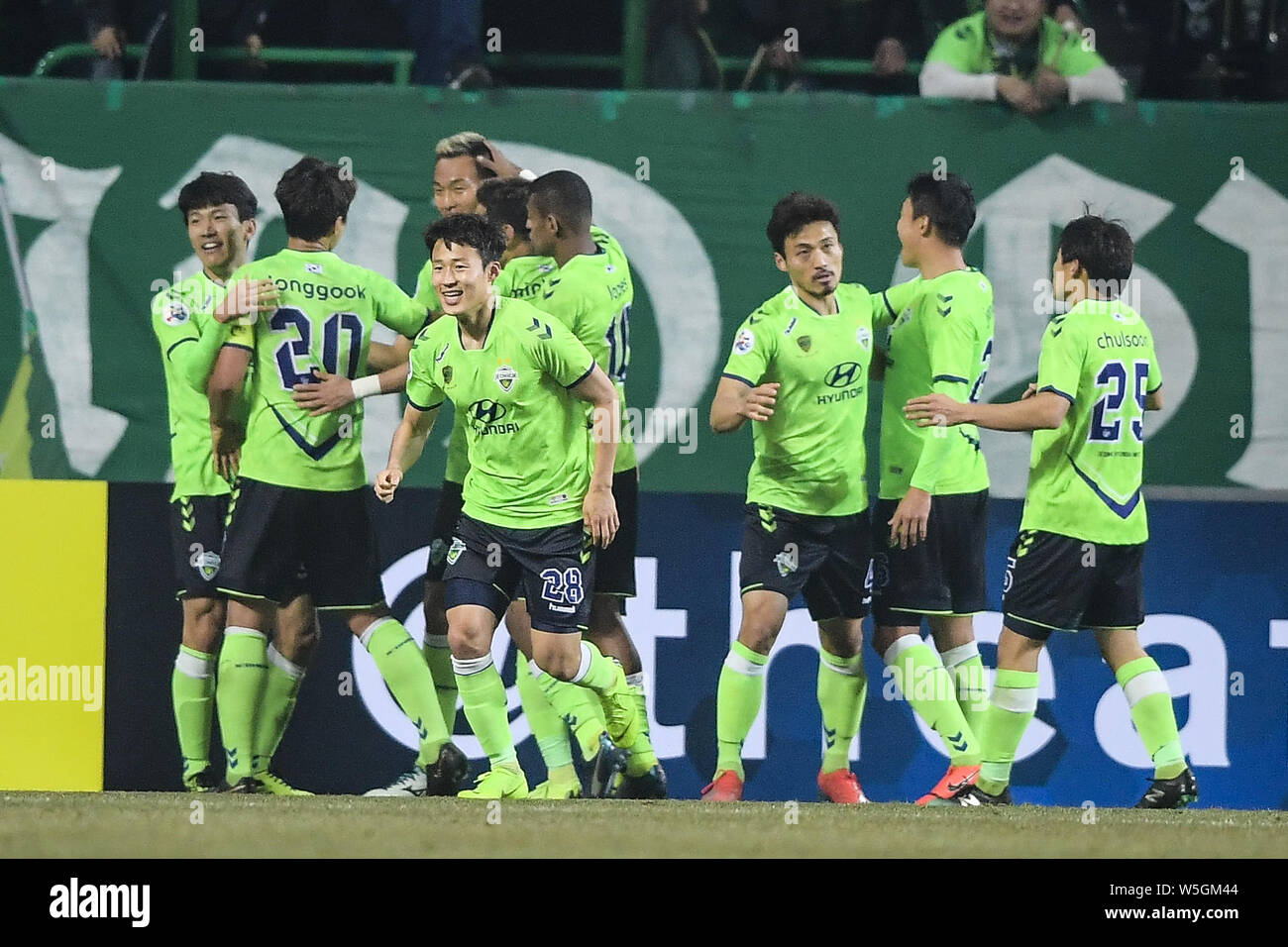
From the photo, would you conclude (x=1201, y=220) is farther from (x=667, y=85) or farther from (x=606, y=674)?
(x=606, y=674)

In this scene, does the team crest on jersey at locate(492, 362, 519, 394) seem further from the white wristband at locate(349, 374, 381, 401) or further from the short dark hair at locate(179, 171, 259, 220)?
the short dark hair at locate(179, 171, 259, 220)

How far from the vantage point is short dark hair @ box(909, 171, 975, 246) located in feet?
23.7

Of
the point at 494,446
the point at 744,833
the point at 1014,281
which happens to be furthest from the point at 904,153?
the point at 744,833

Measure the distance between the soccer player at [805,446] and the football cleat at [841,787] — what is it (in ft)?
1.43

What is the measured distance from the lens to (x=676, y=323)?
25.7ft

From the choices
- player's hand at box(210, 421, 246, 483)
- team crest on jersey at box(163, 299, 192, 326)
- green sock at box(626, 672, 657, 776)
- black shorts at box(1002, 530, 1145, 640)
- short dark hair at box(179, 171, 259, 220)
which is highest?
short dark hair at box(179, 171, 259, 220)

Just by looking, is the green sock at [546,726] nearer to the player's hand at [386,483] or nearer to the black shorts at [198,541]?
the player's hand at [386,483]

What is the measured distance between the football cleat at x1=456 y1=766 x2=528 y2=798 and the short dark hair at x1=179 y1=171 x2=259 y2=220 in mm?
2129

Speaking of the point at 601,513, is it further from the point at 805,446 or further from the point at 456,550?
the point at 805,446

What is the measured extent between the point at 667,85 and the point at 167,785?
3.26 meters

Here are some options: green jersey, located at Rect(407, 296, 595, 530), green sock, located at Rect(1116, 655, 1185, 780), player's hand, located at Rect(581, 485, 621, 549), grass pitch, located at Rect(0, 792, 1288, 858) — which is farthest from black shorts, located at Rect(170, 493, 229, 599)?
green sock, located at Rect(1116, 655, 1185, 780)

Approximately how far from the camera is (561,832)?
6.54 meters

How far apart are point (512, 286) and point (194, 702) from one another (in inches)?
71.9

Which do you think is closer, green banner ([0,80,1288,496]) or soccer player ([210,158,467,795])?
soccer player ([210,158,467,795])
